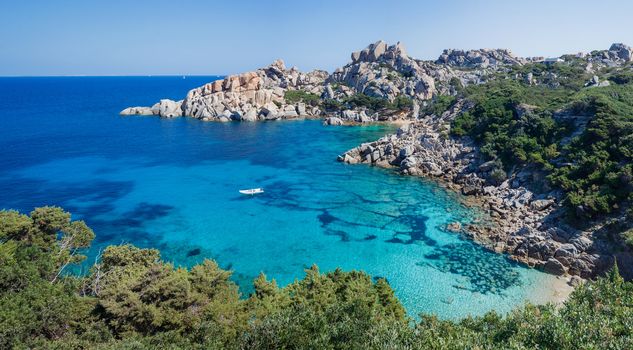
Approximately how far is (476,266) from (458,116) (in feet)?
126

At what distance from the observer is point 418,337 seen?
42.0ft

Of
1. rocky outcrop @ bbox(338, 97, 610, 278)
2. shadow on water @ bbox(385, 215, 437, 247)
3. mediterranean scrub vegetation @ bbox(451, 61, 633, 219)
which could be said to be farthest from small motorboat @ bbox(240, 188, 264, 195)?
mediterranean scrub vegetation @ bbox(451, 61, 633, 219)

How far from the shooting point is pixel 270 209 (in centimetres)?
4103

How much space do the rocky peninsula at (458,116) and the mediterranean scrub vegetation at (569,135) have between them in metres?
0.36

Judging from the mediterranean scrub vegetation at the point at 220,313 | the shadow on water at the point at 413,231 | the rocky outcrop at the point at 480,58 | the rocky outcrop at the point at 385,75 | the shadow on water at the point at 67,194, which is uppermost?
the rocky outcrop at the point at 480,58

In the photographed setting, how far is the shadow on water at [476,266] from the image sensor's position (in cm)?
2620

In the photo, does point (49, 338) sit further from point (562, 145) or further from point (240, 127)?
point (240, 127)

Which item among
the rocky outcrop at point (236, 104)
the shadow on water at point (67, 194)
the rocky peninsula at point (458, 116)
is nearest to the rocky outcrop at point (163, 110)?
the rocky outcrop at point (236, 104)

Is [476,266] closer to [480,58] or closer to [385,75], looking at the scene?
[385,75]

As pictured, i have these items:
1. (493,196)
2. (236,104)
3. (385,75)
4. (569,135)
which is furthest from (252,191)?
(385,75)

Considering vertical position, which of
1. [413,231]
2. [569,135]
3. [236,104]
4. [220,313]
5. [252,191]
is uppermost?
[236,104]

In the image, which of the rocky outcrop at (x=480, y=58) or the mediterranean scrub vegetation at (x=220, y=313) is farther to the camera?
the rocky outcrop at (x=480, y=58)

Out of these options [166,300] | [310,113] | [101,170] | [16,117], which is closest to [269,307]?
[166,300]

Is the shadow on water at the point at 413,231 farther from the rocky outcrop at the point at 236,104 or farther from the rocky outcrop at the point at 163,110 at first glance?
the rocky outcrop at the point at 163,110
